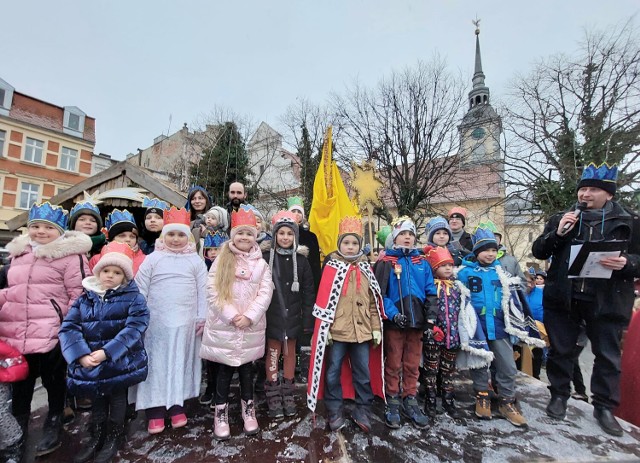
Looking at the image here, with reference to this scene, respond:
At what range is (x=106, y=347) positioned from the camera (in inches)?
95.6

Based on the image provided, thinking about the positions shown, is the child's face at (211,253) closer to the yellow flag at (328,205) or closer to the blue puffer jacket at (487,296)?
the yellow flag at (328,205)

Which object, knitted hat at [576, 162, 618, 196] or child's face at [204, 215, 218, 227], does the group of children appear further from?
knitted hat at [576, 162, 618, 196]

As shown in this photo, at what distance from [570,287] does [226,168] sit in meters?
16.9

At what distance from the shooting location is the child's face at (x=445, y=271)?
3.49 metres

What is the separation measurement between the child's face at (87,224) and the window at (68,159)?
95.2 ft

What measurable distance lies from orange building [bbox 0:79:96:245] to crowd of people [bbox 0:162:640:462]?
27.6 m

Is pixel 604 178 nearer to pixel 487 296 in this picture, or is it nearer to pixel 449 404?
pixel 487 296

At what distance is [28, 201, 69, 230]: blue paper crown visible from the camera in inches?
114

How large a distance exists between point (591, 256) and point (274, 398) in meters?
3.35

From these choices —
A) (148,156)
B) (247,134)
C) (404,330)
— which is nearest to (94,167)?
(148,156)

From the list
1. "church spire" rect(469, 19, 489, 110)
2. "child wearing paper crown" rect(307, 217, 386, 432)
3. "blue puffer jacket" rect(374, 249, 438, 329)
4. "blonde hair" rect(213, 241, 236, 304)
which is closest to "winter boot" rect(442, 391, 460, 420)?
"child wearing paper crown" rect(307, 217, 386, 432)

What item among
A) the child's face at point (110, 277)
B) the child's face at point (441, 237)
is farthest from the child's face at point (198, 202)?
the child's face at point (441, 237)

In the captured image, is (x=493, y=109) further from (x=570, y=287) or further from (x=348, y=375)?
(x=348, y=375)

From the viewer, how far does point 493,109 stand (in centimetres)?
1667
